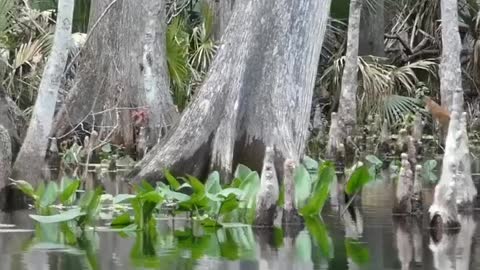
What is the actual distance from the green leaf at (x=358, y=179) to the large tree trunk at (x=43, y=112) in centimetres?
391

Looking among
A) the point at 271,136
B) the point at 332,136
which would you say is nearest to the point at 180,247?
the point at 271,136

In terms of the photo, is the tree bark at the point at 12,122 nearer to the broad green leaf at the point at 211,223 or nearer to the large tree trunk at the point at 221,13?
the large tree trunk at the point at 221,13

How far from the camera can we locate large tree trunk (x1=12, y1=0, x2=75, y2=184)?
1284 cm

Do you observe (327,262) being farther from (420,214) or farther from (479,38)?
(479,38)

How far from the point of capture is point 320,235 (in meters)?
9.41

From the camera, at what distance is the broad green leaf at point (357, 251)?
26.5 feet

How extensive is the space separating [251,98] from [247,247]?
4.49m

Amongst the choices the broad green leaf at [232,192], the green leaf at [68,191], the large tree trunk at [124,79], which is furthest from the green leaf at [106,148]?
the broad green leaf at [232,192]

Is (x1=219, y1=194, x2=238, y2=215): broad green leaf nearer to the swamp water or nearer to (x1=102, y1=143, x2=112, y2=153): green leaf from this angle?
the swamp water

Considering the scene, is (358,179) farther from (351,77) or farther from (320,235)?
(351,77)

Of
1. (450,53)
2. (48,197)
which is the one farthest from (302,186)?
(450,53)

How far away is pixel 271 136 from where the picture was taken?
12.7 m

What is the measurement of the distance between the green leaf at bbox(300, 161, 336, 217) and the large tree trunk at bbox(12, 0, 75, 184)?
3915 mm

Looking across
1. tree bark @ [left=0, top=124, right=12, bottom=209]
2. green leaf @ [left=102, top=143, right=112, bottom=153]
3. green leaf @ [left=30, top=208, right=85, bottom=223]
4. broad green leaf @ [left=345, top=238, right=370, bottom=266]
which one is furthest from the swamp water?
green leaf @ [left=102, top=143, right=112, bottom=153]
